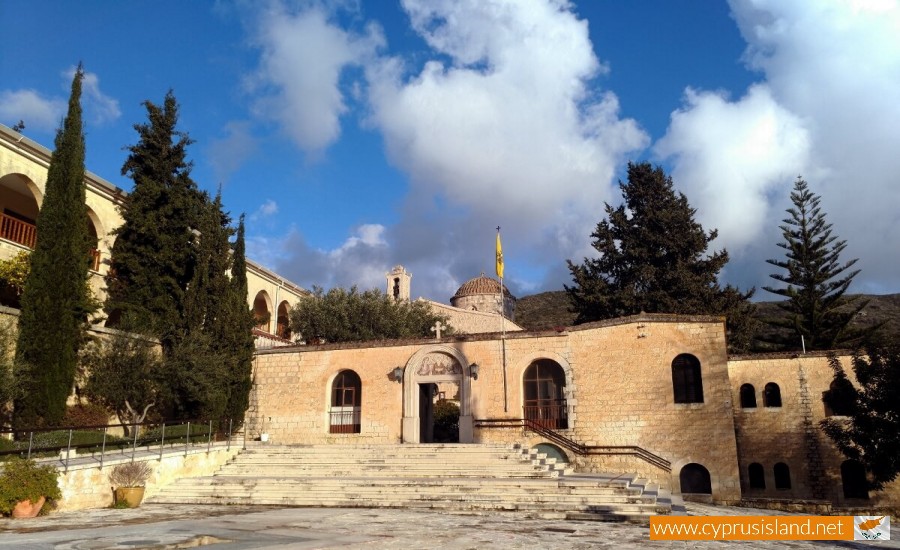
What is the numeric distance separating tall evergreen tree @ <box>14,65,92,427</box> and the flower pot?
14.4 feet

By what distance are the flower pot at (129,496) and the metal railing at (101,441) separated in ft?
2.37

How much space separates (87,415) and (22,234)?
1000cm

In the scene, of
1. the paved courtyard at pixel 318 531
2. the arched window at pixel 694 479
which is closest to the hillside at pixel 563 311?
the arched window at pixel 694 479

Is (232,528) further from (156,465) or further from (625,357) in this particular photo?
(625,357)

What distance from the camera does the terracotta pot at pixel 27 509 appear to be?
11.2 metres

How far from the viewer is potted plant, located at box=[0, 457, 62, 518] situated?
36.7 ft

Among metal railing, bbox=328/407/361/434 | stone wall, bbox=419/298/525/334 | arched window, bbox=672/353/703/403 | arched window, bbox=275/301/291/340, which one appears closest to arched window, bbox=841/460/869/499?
arched window, bbox=672/353/703/403

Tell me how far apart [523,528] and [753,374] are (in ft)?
50.5

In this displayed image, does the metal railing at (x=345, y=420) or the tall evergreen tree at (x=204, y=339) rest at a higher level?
the tall evergreen tree at (x=204, y=339)

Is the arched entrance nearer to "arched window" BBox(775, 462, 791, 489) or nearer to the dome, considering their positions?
"arched window" BBox(775, 462, 791, 489)

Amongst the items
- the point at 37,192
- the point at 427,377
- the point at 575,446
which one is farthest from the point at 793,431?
the point at 37,192

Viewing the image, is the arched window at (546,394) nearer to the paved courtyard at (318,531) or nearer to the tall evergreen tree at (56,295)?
the paved courtyard at (318,531)

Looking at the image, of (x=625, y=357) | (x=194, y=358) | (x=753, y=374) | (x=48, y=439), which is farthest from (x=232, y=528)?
(x=753, y=374)

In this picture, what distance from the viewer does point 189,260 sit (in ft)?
79.7
